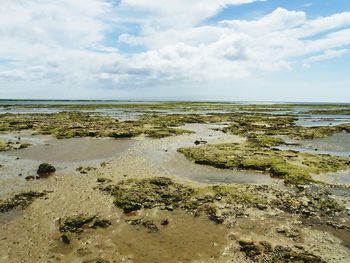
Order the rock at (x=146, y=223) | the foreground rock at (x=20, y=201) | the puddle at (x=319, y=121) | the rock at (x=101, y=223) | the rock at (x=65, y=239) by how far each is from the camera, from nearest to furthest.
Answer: the rock at (x=65, y=239) < the rock at (x=146, y=223) < the rock at (x=101, y=223) < the foreground rock at (x=20, y=201) < the puddle at (x=319, y=121)

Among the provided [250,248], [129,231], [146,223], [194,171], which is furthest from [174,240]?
[194,171]

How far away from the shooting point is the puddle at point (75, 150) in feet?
102

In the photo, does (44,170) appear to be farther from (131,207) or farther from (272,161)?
(272,161)

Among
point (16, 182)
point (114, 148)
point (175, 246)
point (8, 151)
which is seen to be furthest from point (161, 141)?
point (175, 246)

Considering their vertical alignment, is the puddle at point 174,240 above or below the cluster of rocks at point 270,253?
below

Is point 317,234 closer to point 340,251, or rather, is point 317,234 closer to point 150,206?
point 340,251

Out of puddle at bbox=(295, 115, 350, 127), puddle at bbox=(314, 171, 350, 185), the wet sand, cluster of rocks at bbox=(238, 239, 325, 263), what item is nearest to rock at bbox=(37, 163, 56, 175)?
the wet sand

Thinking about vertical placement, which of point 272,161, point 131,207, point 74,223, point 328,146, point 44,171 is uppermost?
point 272,161

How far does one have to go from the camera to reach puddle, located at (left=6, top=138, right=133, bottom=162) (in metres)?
31.0

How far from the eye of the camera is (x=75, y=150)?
34.5 metres

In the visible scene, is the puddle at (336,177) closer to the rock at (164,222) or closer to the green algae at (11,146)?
the rock at (164,222)

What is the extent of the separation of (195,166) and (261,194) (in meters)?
8.50

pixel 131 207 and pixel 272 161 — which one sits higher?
pixel 272 161

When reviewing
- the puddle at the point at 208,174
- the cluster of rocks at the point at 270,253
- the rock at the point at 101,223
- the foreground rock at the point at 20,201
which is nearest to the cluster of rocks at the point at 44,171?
the foreground rock at the point at 20,201
